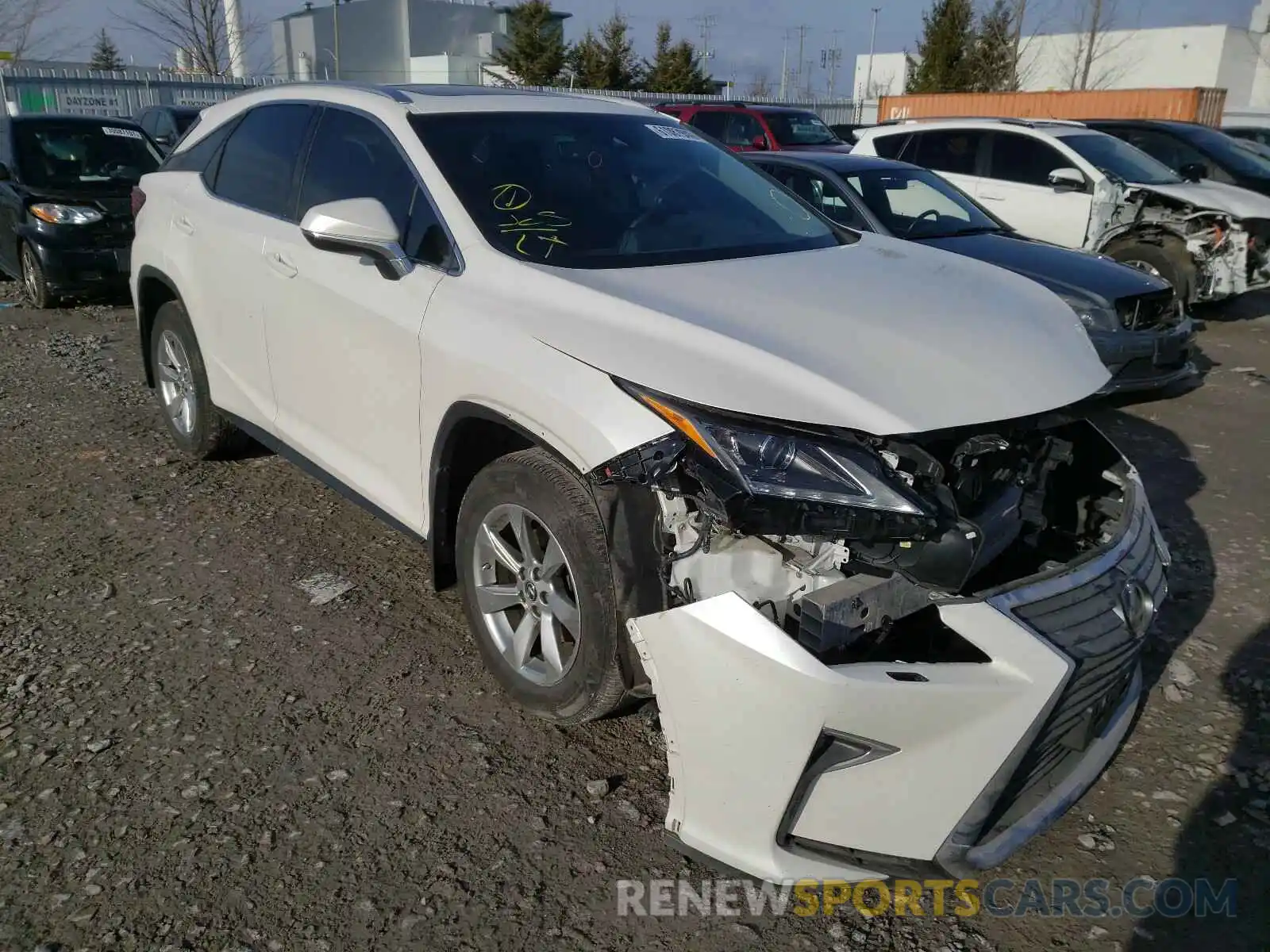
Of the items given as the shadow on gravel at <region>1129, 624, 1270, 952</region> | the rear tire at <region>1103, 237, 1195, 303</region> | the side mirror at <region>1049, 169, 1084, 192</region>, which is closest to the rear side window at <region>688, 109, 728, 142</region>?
the side mirror at <region>1049, 169, 1084, 192</region>

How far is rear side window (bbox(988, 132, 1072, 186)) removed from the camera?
9727 mm

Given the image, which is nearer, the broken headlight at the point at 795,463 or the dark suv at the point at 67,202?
the broken headlight at the point at 795,463

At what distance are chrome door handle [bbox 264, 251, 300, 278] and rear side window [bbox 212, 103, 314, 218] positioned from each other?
184 mm

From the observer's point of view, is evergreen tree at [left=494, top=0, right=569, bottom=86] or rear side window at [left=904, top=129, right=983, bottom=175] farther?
evergreen tree at [left=494, top=0, right=569, bottom=86]

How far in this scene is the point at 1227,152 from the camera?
11.4 metres

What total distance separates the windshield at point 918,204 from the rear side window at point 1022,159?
8.35 feet

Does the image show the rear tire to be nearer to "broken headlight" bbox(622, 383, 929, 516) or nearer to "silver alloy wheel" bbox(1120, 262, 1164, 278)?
"silver alloy wheel" bbox(1120, 262, 1164, 278)

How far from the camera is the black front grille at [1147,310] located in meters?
6.51

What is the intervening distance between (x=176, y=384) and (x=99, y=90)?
20676 millimetres

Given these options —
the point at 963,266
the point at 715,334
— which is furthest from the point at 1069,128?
the point at 715,334

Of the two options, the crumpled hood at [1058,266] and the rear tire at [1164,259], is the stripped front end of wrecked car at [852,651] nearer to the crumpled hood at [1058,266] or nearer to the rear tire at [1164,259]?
the crumpled hood at [1058,266]

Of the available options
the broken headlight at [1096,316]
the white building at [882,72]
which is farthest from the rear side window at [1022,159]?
the white building at [882,72]

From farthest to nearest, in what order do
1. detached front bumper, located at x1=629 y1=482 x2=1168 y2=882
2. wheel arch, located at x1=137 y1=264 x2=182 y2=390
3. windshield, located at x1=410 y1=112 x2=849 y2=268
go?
wheel arch, located at x1=137 y1=264 x2=182 y2=390, windshield, located at x1=410 y1=112 x2=849 y2=268, detached front bumper, located at x1=629 y1=482 x2=1168 y2=882

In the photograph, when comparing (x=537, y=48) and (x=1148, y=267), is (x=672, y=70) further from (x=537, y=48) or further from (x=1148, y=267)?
(x=1148, y=267)
